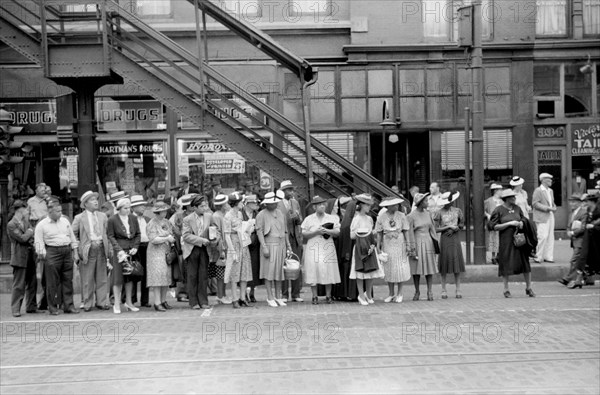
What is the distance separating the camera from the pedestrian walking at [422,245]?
13.2m

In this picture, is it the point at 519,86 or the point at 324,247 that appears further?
the point at 519,86

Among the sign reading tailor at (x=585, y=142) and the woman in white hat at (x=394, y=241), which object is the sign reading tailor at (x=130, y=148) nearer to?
the woman in white hat at (x=394, y=241)

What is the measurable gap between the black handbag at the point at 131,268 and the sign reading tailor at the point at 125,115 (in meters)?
9.18

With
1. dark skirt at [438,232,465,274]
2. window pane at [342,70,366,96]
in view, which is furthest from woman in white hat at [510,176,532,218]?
window pane at [342,70,366,96]

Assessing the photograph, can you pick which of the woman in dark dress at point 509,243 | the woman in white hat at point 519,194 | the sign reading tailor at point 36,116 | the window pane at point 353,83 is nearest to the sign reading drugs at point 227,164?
the window pane at point 353,83

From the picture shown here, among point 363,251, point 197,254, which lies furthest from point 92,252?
point 363,251

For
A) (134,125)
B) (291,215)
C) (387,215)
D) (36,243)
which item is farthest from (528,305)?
(134,125)

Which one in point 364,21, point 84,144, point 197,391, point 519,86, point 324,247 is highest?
point 364,21

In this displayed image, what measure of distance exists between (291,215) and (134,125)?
877 centimetres

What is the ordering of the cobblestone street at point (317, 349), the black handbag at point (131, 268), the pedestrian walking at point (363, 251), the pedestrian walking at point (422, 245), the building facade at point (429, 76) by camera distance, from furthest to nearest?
the building facade at point (429, 76), the pedestrian walking at point (422, 245), the pedestrian walking at point (363, 251), the black handbag at point (131, 268), the cobblestone street at point (317, 349)

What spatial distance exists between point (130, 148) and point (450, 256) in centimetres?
1066

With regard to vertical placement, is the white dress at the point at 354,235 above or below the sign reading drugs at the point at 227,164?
below

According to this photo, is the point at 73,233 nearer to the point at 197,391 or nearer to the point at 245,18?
the point at 197,391

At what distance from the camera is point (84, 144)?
1482 centimetres
